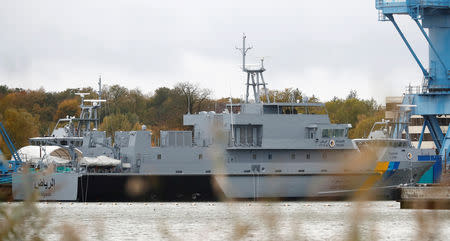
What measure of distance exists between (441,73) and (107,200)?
859 inches

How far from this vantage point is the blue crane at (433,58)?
4866cm

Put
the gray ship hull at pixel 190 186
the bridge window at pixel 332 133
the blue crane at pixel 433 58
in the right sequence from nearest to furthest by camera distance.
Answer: the gray ship hull at pixel 190 186
the bridge window at pixel 332 133
the blue crane at pixel 433 58

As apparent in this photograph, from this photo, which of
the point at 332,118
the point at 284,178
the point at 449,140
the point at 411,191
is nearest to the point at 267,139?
the point at 284,178

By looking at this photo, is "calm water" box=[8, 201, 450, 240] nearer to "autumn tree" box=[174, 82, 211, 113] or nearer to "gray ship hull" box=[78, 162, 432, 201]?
"gray ship hull" box=[78, 162, 432, 201]

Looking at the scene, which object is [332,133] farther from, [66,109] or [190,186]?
[66,109]

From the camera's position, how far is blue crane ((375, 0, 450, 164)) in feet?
160

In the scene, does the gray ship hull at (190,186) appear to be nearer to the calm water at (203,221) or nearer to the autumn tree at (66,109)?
the calm water at (203,221)

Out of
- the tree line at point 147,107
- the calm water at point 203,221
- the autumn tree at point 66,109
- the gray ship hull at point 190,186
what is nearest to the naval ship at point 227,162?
the gray ship hull at point 190,186

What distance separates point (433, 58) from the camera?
5081cm

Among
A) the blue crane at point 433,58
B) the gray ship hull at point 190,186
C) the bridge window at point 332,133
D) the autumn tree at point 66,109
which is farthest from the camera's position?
the autumn tree at point 66,109

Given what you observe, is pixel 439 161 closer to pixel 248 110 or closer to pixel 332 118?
pixel 248 110

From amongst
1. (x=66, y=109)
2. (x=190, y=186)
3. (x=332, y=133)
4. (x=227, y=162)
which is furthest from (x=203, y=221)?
(x=66, y=109)

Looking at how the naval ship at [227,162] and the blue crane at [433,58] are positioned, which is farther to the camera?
the blue crane at [433,58]

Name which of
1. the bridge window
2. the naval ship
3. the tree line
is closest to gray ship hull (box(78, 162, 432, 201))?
the naval ship
